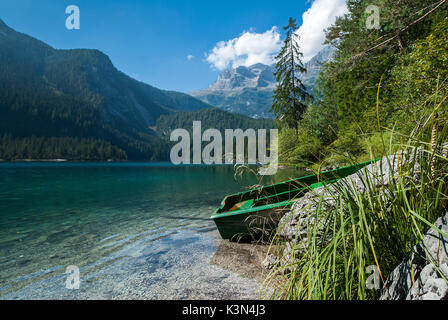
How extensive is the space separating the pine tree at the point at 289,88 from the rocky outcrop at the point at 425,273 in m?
24.5

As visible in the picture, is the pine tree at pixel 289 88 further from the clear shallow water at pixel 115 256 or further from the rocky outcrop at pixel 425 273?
the rocky outcrop at pixel 425 273

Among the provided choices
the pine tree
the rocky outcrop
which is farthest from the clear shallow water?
the pine tree

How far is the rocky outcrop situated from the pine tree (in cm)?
2448

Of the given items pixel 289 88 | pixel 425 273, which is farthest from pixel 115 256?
pixel 289 88

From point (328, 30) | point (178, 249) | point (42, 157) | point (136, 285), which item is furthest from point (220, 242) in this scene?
point (42, 157)

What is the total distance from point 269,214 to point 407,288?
140 inches

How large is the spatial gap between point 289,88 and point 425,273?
25.5 m

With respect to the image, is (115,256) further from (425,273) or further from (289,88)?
(289,88)

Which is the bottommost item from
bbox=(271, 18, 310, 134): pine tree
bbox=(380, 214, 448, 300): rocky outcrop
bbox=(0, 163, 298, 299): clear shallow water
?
bbox=(0, 163, 298, 299): clear shallow water

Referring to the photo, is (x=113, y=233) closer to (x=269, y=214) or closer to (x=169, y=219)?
(x=169, y=219)

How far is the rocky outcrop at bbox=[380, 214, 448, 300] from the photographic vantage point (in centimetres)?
118

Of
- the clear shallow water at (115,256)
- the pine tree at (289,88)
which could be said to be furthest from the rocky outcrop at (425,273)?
the pine tree at (289,88)

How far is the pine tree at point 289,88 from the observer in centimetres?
2384

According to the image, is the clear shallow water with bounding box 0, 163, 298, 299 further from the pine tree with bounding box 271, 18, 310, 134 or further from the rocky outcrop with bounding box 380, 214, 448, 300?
the pine tree with bounding box 271, 18, 310, 134
